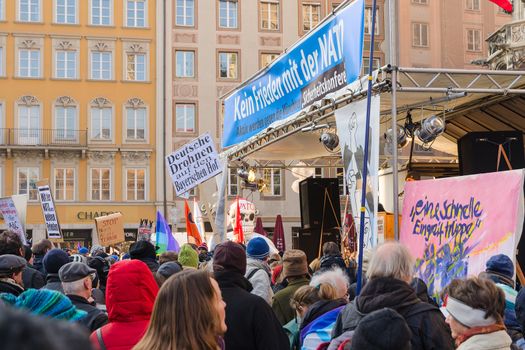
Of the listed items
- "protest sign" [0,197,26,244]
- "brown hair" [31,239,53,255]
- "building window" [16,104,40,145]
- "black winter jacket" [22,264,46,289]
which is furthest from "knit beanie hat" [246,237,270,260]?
"building window" [16,104,40,145]

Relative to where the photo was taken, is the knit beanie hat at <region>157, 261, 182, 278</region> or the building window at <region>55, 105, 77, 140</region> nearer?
the knit beanie hat at <region>157, 261, 182, 278</region>

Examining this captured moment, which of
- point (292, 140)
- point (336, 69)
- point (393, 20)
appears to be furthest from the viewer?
point (292, 140)

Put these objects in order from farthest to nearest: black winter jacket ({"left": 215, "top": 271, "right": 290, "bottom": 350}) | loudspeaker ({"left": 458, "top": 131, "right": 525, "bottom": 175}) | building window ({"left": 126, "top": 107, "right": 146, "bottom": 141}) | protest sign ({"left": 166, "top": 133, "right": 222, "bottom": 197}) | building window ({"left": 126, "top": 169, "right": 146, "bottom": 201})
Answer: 1. building window ({"left": 126, "top": 107, "right": 146, "bottom": 141})
2. building window ({"left": 126, "top": 169, "right": 146, "bottom": 201})
3. protest sign ({"left": 166, "top": 133, "right": 222, "bottom": 197})
4. loudspeaker ({"left": 458, "top": 131, "right": 525, "bottom": 175})
5. black winter jacket ({"left": 215, "top": 271, "right": 290, "bottom": 350})

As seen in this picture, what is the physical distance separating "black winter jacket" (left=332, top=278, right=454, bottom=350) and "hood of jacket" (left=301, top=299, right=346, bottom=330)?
3.44 feet

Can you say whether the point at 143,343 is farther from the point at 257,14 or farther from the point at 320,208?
the point at 257,14

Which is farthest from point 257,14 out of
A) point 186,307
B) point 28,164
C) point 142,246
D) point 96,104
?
point 186,307

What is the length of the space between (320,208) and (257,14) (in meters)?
27.9

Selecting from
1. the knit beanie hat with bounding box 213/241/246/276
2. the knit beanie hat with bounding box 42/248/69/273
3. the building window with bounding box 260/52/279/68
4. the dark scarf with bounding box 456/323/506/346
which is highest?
the building window with bounding box 260/52/279/68

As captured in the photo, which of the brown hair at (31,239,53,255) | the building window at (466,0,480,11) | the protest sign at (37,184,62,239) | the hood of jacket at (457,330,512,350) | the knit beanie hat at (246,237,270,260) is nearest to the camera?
the hood of jacket at (457,330,512,350)

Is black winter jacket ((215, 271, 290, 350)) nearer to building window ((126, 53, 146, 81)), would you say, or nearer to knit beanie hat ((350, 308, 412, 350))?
knit beanie hat ((350, 308, 412, 350))

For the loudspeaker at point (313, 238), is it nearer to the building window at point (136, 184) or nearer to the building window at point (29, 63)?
the building window at point (136, 184)

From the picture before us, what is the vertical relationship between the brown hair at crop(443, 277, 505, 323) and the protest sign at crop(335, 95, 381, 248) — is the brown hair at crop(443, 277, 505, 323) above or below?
below

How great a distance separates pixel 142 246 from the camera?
7344 millimetres

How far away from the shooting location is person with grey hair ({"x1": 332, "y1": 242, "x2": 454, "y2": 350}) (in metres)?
3.82
